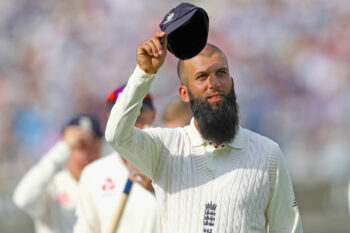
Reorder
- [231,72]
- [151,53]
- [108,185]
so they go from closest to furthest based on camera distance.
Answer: [151,53] < [108,185] < [231,72]

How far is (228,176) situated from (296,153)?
12.6 metres

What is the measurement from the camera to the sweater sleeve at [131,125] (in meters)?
3.54

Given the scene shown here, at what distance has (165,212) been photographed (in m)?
3.98

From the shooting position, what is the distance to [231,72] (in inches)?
655

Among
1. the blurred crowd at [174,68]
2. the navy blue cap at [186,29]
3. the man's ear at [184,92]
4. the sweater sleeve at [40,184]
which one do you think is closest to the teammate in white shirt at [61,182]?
Answer: the sweater sleeve at [40,184]

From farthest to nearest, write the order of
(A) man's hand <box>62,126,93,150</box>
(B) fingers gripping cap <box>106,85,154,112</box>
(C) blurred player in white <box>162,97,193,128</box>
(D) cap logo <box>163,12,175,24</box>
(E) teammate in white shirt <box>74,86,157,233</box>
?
(A) man's hand <box>62,126,93,150</box> < (C) blurred player in white <box>162,97,193,128</box> < (B) fingers gripping cap <box>106,85,154,112</box> < (E) teammate in white shirt <box>74,86,157,233</box> < (D) cap logo <box>163,12,175,24</box>

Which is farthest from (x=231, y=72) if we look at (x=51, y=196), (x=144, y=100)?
(x=144, y=100)

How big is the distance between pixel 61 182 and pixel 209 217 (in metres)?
4.08

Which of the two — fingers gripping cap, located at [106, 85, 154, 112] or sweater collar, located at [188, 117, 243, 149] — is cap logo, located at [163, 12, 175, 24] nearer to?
sweater collar, located at [188, 117, 243, 149]

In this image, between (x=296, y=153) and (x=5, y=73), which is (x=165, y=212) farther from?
(x=5, y=73)

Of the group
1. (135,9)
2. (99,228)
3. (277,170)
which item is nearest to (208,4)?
(135,9)

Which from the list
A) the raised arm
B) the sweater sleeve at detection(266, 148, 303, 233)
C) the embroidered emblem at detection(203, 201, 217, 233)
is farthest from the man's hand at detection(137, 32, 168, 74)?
the sweater sleeve at detection(266, 148, 303, 233)

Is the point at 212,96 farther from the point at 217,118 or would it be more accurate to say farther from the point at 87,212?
the point at 87,212

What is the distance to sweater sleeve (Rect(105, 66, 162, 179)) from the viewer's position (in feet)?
11.6
